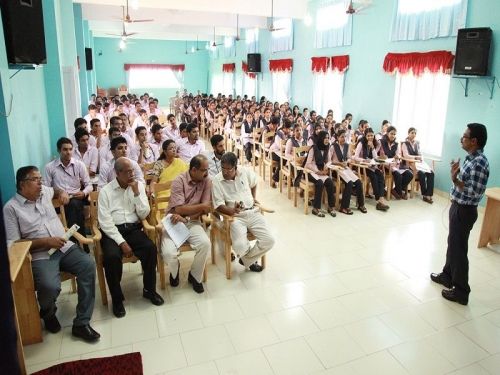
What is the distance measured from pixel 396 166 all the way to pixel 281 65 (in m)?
6.49

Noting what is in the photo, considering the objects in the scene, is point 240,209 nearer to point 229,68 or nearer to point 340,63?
point 340,63

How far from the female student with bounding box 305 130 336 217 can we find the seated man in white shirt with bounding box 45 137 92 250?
9.15ft

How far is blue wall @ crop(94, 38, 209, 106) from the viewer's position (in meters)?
19.5

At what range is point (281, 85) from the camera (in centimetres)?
1170

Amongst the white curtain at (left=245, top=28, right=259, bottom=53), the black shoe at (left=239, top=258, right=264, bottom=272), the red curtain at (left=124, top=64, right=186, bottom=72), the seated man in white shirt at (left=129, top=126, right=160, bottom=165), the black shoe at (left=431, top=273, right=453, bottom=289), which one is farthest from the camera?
the red curtain at (left=124, top=64, right=186, bottom=72)

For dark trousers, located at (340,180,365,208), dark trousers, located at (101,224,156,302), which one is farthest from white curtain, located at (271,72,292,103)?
dark trousers, located at (101,224,156,302)

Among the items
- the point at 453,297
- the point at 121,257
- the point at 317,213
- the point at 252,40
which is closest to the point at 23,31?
the point at 121,257

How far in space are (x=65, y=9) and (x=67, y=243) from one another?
5.93m

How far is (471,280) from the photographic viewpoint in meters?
3.50

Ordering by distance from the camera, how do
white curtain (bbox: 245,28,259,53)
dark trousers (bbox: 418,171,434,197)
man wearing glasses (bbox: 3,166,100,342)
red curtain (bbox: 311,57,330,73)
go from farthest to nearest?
white curtain (bbox: 245,28,259,53)
red curtain (bbox: 311,57,330,73)
dark trousers (bbox: 418,171,434,197)
man wearing glasses (bbox: 3,166,100,342)

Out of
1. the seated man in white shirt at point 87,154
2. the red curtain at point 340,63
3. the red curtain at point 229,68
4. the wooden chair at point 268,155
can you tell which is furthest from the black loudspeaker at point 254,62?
the seated man in white shirt at point 87,154

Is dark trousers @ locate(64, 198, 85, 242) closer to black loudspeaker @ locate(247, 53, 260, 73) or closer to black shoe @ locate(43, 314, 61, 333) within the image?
black shoe @ locate(43, 314, 61, 333)

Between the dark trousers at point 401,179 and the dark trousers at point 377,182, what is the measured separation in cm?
33

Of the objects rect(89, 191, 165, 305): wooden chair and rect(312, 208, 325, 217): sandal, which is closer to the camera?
rect(89, 191, 165, 305): wooden chair
